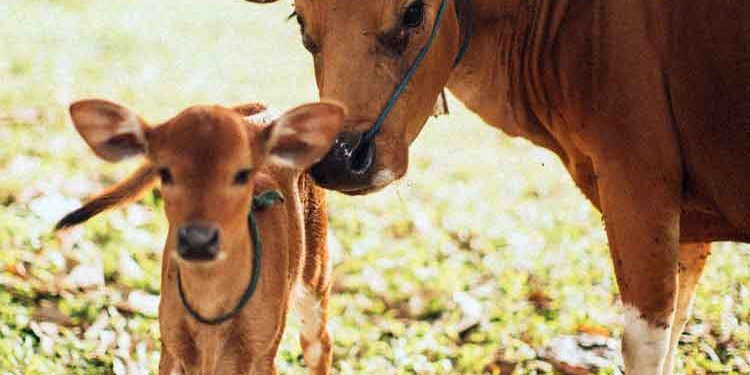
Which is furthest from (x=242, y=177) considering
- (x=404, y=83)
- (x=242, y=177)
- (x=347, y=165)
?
(x=404, y=83)

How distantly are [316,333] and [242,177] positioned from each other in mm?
1830

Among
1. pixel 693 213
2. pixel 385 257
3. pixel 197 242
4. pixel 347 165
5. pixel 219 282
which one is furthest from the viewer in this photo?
pixel 385 257

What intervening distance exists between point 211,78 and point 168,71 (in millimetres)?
446

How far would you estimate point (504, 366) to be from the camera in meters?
7.02

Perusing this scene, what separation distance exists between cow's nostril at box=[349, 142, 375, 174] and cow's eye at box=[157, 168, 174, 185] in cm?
86

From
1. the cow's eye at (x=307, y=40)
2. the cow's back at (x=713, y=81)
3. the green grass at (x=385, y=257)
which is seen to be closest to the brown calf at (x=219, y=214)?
the cow's eye at (x=307, y=40)

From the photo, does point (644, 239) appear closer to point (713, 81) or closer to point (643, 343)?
point (643, 343)

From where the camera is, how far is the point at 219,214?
4379 millimetres

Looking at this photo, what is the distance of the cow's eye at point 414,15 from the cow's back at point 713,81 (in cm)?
102

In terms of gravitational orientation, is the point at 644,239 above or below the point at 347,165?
below

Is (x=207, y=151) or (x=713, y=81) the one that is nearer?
(x=207, y=151)

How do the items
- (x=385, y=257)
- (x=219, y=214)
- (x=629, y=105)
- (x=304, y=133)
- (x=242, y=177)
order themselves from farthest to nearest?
(x=385, y=257), (x=629, y=105), (x=304, y=133), (x=242, y=177), (x=219, y=214)

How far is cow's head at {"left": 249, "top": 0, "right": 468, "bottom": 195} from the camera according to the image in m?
5.12

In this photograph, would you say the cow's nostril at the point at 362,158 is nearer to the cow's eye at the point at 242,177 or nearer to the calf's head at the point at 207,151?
the calf's head at the point at 207,151
